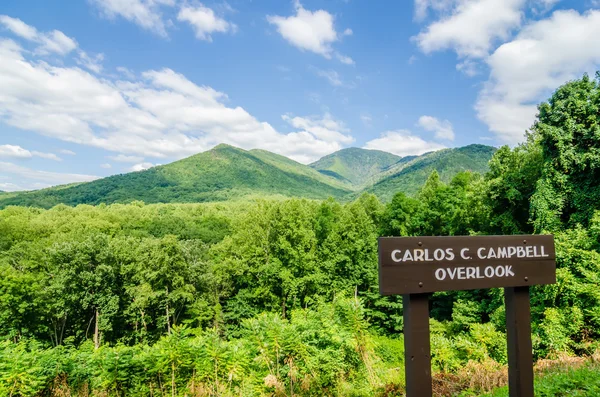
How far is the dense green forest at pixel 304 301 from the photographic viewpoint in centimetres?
714

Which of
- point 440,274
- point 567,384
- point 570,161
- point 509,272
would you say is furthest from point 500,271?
point 570,161

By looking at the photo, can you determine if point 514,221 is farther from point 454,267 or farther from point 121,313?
point 121,313

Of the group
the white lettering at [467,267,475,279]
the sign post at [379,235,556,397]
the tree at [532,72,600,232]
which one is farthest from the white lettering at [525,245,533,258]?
the tree at [532,72,600,232]

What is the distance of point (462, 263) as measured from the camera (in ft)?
9.77

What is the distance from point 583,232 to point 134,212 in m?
59.0

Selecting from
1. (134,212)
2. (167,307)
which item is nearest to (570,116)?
(167,307)

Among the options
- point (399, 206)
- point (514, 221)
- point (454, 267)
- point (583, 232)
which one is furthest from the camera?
point (399, 206)

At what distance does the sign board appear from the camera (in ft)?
9.10

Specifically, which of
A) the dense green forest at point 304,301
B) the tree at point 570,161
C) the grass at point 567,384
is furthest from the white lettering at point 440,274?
the tree at point 570,161

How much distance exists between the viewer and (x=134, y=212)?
5603cm

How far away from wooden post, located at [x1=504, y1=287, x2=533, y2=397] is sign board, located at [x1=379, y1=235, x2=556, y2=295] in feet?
0.64

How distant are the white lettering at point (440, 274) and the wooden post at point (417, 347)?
21cm

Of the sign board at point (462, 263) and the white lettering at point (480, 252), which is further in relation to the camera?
the white lettering at point (480, 252)

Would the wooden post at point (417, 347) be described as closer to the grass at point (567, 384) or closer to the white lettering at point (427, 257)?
the white lettering at point (427, 257)
